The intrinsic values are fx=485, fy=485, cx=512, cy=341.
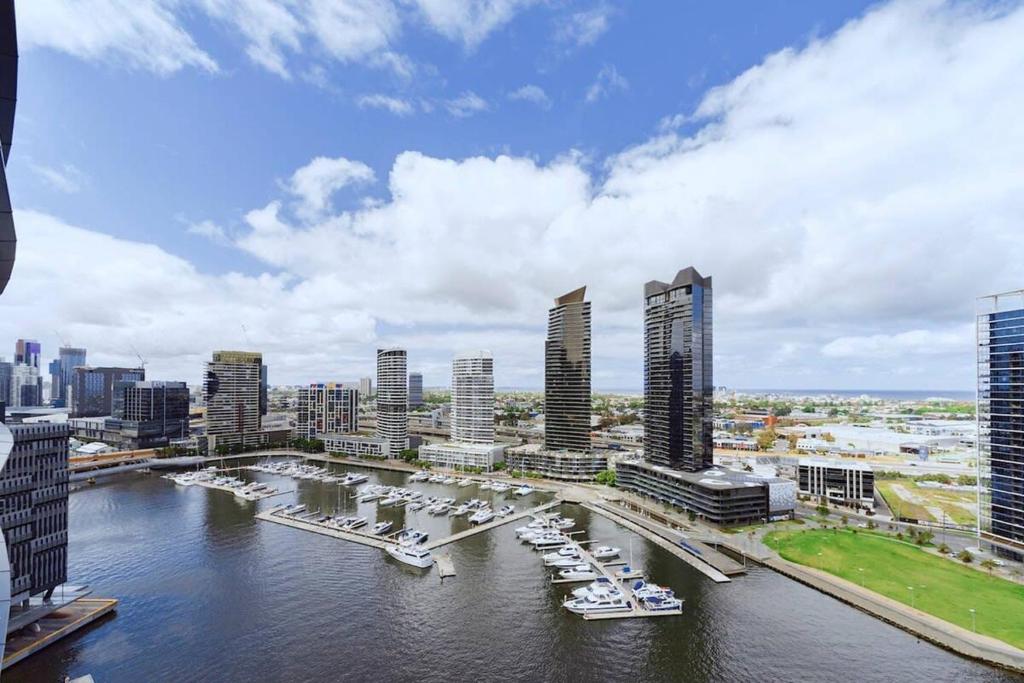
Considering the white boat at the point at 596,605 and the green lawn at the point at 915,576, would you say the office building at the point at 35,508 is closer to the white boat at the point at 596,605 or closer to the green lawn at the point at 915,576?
the white boat at the point at 596,605

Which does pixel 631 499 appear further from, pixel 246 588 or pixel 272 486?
pixel 272 486

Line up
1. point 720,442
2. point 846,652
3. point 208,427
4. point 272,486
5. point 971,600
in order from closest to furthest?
point 846,652 → point 971,600 → point 272,486 → point 208,427 → point 720,442

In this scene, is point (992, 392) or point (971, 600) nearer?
point (971, 600)

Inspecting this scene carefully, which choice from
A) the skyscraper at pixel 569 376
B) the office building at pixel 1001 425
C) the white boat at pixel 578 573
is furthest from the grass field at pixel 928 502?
the skyscraper at pixel 569 376

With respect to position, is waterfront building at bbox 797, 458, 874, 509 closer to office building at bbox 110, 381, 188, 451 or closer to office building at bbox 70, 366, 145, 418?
office building at bbox 110, 381, 188, 451

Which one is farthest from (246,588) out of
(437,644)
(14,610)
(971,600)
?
(971,600)

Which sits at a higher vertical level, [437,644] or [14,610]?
[14,610]
